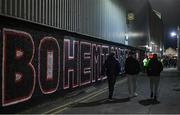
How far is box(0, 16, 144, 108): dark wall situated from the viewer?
1076cm

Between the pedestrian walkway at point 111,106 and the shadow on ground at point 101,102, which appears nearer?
the pedestrian walkway at point 111,106

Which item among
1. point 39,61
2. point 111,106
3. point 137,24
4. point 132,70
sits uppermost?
point 137,24

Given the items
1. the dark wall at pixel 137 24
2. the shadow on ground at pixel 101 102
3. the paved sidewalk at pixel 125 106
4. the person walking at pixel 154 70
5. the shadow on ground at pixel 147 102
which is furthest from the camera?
the dark wall at pixel 137 24

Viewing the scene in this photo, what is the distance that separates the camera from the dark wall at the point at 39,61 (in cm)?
1076

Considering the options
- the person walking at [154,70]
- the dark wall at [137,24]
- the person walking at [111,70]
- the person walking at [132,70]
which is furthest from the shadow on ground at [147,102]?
the dark wall at [137,24]

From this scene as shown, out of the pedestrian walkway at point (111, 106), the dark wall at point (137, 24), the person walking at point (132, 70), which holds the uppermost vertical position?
the dark wall at point (137, 24)

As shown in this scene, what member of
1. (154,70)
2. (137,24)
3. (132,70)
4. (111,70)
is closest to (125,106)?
(111,70)

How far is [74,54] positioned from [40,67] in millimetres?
4298

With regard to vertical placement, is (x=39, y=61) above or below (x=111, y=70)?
above

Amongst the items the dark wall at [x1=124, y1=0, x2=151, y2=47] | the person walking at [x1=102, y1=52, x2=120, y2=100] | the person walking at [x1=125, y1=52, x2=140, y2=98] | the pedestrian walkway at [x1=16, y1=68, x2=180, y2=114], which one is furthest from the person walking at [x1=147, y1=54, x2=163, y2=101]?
the dark wall at [x1=124, y1=0, x2=151, y2=47]

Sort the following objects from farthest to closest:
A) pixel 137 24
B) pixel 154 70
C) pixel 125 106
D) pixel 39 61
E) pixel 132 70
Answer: pixel 137 24 < pixel 132 70 < pixel 154 70 < pixel 39 61 < pixel 125 106

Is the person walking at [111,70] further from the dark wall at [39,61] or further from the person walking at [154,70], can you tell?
the dark wall at [39,61]

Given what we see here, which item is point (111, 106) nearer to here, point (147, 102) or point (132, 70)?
point (147, 102)

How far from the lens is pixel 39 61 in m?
13.1
